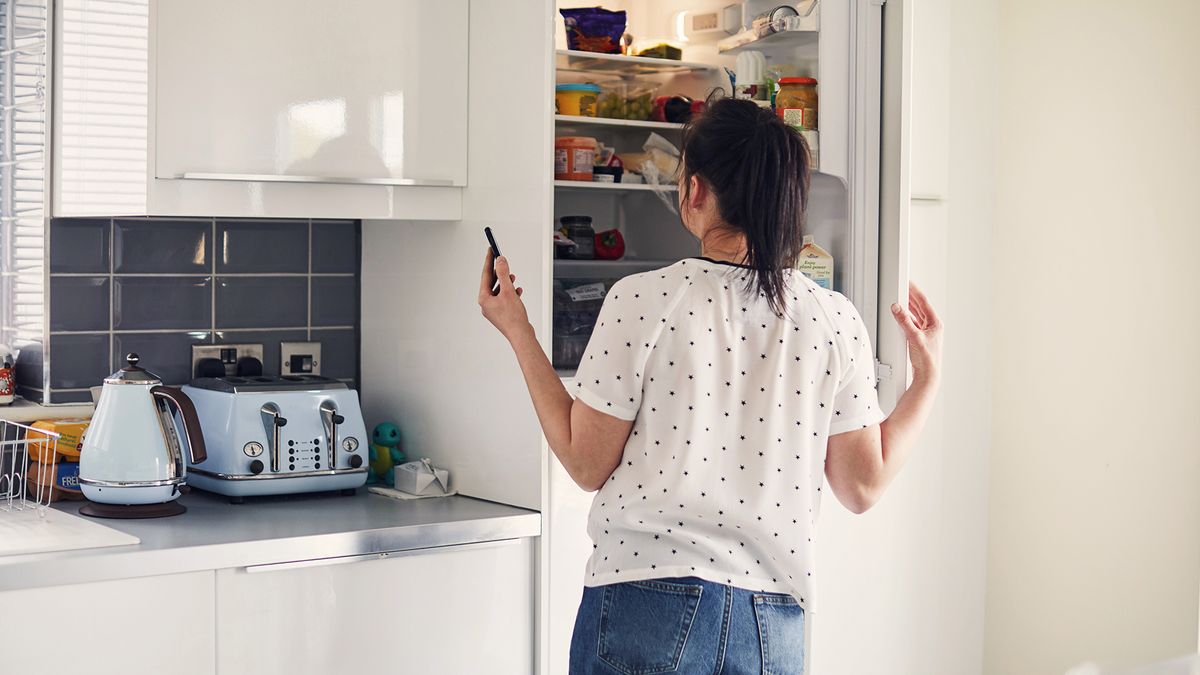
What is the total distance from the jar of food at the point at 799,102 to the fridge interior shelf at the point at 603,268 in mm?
437

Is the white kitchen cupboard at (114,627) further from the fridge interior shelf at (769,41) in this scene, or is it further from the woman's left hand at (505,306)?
the fridge interior shelf at (769,41)

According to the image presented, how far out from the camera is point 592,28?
2588 millimetres

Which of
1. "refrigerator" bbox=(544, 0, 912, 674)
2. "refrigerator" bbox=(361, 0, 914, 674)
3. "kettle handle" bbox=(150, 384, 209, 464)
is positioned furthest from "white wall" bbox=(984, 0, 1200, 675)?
"kettle handle" bbox=(150, 384, 209, 464)

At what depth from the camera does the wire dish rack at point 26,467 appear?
227 cm

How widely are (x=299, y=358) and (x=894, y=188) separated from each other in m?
1.26

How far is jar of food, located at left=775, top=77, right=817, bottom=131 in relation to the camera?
236 cm

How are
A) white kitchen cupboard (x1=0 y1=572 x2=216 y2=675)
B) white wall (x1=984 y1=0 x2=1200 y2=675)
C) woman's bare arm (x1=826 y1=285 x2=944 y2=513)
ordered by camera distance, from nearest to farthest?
woman's bare arm (x1=826 y1=285 x2=944 y2=513) < white kitchen cupboard (x1=0 y1=572 x2=216 y2=675) < white wall (x1=984 y1=0 x2=1200 y2=675)

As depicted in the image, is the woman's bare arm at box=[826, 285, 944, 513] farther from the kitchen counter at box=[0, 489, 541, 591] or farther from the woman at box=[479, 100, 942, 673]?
the kitchen counter at box=[0, 489, 541, 591]

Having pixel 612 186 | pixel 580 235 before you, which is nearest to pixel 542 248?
pixel 612 186

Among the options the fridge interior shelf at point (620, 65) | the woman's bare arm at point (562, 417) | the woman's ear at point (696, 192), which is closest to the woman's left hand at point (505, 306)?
the woman's bare arm at point (562, 417)

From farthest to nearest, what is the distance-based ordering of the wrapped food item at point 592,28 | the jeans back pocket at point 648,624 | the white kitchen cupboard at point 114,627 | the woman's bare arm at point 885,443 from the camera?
the wrapped food item at point 592,28
the white kitchen cupboard at point 114,627
the woman's bare arm at point 885,443
the jeans back pocket at point 648,624

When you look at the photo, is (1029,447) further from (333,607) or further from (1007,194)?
(333,607)

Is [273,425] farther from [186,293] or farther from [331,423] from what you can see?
[186,293]

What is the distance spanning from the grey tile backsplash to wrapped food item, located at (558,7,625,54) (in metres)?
0.61
